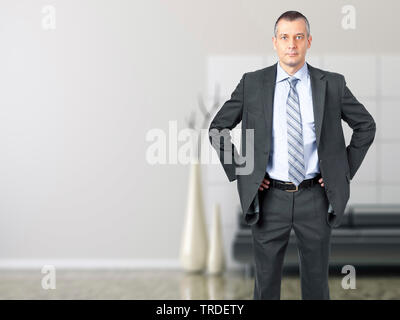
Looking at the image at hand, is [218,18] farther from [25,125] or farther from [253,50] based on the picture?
[25,125]

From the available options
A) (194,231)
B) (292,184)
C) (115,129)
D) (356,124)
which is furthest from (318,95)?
(115,129)

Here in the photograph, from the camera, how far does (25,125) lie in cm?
499

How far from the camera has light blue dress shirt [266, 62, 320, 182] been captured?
2.09 metres

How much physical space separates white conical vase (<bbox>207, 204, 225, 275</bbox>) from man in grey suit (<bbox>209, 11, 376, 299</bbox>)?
253 cm

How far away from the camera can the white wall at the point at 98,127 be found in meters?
4.96

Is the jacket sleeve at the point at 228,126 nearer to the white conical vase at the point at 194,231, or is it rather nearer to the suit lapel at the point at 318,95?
the suit lapel at the point at 318,95

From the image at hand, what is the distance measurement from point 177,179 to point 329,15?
7.87ft

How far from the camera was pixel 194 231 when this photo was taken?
471 centimetres

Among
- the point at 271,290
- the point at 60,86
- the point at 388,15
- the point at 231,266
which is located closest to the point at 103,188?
the point at 60,86

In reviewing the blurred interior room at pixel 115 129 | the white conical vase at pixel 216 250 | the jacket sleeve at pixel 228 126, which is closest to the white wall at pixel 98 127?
the blurred interior room at pixel 115 129

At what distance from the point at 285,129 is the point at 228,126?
23cm

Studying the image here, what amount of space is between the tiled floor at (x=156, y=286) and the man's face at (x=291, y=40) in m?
2.16

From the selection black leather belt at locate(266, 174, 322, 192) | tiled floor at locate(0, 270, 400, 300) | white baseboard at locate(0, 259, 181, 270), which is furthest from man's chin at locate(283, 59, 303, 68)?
white baseboard at locate(0, 259, 181, 270)

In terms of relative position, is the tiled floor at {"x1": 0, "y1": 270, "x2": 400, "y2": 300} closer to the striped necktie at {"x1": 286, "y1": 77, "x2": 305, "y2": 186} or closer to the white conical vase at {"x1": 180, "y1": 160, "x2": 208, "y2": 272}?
the white conical vase at {"x1": 180, "y1": 160, "x2": 208, "y2": 272}
